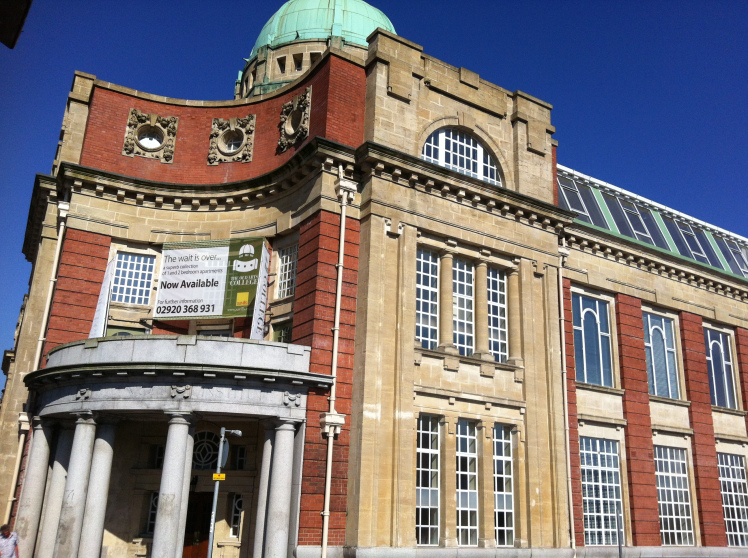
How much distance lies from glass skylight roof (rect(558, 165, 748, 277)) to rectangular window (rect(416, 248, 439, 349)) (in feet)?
26.3

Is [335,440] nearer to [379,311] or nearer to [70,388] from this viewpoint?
[379,311]

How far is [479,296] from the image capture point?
77.1 ft

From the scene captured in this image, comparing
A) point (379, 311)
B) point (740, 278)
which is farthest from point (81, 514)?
point (740, 278)

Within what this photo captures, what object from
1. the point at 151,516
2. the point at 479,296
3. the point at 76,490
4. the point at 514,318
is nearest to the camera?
the point at 76,490

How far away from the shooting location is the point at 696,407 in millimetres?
29406

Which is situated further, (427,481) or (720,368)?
(720,368)

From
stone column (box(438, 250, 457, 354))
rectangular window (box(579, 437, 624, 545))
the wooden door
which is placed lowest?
the wooden door

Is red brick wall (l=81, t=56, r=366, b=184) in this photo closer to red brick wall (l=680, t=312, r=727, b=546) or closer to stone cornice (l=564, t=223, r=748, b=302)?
stone cornice (l=564, t=223, r=748, b=302)

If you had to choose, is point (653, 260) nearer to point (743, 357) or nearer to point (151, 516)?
point (743, 357)

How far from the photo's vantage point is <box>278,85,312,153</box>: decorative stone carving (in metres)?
23.5

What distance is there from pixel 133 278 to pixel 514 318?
42.9 feet

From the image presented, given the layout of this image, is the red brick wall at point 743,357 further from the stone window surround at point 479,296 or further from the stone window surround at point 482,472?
the stone window surround at point 482,472

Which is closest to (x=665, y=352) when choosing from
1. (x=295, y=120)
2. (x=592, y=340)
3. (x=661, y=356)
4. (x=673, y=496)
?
(x=661, y=356)

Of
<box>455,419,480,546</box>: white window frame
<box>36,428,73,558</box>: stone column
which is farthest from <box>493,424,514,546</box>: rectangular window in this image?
<box>36,428,73,558</box>: stone column
